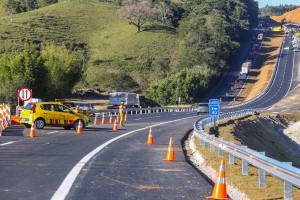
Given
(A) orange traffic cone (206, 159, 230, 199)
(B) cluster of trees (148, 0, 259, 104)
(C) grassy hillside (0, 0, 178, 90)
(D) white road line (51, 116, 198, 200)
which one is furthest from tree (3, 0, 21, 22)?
(A) orange traffic cone (206, 159, 230, 199)

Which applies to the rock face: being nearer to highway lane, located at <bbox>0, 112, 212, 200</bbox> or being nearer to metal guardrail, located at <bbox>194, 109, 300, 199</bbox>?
highway lane, located at <bbox>0, 112, 212, 200</bbox>

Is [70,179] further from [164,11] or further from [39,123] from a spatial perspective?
[164,11]

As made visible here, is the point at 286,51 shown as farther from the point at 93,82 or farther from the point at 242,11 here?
the point at 93,82

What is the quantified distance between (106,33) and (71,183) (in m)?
129

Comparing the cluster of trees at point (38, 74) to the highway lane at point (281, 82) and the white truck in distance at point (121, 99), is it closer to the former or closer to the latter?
the white truck in distance at point (121, 99)

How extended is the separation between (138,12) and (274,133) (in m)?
89.7

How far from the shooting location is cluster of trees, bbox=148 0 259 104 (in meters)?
98.8

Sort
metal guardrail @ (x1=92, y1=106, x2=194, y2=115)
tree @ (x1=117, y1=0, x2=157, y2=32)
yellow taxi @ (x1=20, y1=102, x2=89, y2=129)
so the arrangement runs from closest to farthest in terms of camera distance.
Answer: yellow taxi @ (x1=20, y1=102, x2=89, y2=129)
metal guardrail @ (x1=92, y1=106, x2=194, y2=115)
tree @ (x1=117, y1=0, x2=157, y2=32)

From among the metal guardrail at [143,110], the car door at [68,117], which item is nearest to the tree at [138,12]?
the metal guardrail at [143,110]

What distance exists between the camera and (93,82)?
97.4m

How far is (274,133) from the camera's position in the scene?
5831 cm

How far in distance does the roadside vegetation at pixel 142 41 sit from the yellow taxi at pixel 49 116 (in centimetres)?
6174

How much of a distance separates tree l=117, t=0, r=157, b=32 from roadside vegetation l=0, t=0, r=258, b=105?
1.17ft

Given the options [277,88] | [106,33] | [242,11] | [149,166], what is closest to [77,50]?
[106,33]
